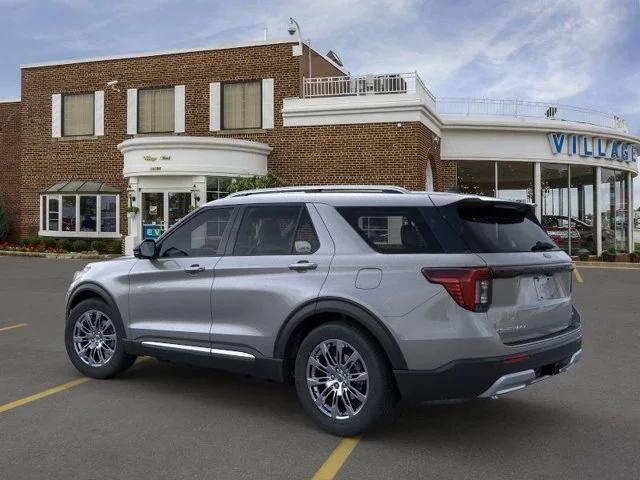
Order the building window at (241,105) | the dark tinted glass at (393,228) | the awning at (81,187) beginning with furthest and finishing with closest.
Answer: the awning at (81,187) < the building window at (241,105) < the dark tinted glass at (393,228)

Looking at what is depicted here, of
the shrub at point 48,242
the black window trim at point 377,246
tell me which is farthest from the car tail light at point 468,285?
the shrub at point 48,242

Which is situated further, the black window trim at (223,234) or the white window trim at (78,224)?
the white window trim at (78,224)

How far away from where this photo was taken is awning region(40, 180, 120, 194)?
84.6 feet

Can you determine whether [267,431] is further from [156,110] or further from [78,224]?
[78,224]

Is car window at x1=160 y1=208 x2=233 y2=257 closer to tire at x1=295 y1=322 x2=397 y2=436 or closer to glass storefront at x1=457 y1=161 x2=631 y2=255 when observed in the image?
tire at x1=295 y1=322 x2=397 y2=436

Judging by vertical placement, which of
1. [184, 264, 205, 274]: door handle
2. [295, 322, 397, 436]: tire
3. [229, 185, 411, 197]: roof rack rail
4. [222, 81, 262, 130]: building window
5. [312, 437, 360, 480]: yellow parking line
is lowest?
[312, 437, 360, 480]: yellow parking line

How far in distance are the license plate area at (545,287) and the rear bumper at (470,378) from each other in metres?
0.45

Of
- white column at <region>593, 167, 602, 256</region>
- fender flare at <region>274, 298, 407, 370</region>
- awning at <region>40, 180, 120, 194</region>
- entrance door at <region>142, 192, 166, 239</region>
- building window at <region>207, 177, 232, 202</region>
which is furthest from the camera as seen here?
white column at <region>593, 167, 602, 256</region>

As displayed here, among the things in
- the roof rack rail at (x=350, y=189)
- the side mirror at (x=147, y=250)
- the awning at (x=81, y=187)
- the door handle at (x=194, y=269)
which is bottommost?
the door handle at (x=194, y=269)

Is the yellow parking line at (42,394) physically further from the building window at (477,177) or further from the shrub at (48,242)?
the shrub at (48,242)

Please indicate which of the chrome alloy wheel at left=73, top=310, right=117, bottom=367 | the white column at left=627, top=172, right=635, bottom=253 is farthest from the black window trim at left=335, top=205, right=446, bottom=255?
the white column at left=627, top=172, right=635, bottom=253

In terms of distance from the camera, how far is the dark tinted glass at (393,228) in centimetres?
454

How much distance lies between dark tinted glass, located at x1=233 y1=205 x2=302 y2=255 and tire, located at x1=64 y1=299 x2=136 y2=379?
1.64 m

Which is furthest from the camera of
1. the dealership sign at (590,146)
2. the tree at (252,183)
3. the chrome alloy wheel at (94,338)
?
the dealership sign at (590,146)
